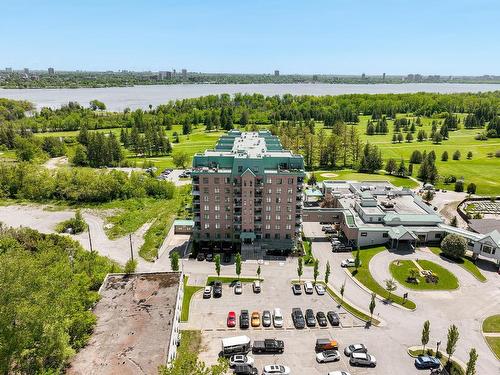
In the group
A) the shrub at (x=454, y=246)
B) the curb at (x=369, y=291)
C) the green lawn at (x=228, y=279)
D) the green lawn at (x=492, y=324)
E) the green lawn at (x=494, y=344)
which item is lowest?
the green lawn at (x=494, y=344)

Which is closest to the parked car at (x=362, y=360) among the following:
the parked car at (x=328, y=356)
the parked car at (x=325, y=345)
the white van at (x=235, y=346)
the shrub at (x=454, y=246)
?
the parked car at (x=328, y=356)

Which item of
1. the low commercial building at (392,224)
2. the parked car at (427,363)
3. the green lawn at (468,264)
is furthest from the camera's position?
the low commercial building at (392,224)

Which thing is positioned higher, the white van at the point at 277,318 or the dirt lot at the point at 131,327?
the dirt lot at the point at 131,327

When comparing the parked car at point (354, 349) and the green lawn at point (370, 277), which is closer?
the parked car at point (354, 349)

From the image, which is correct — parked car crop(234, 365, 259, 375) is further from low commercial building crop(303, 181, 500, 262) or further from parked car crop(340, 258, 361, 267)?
low commercial building crop(303, 181, 500, 262)

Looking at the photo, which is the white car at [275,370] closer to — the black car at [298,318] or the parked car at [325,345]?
the parked car at [325,345]

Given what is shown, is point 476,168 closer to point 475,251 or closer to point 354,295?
point 475,251

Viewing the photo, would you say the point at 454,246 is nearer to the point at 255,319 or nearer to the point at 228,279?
the point at 255,319
